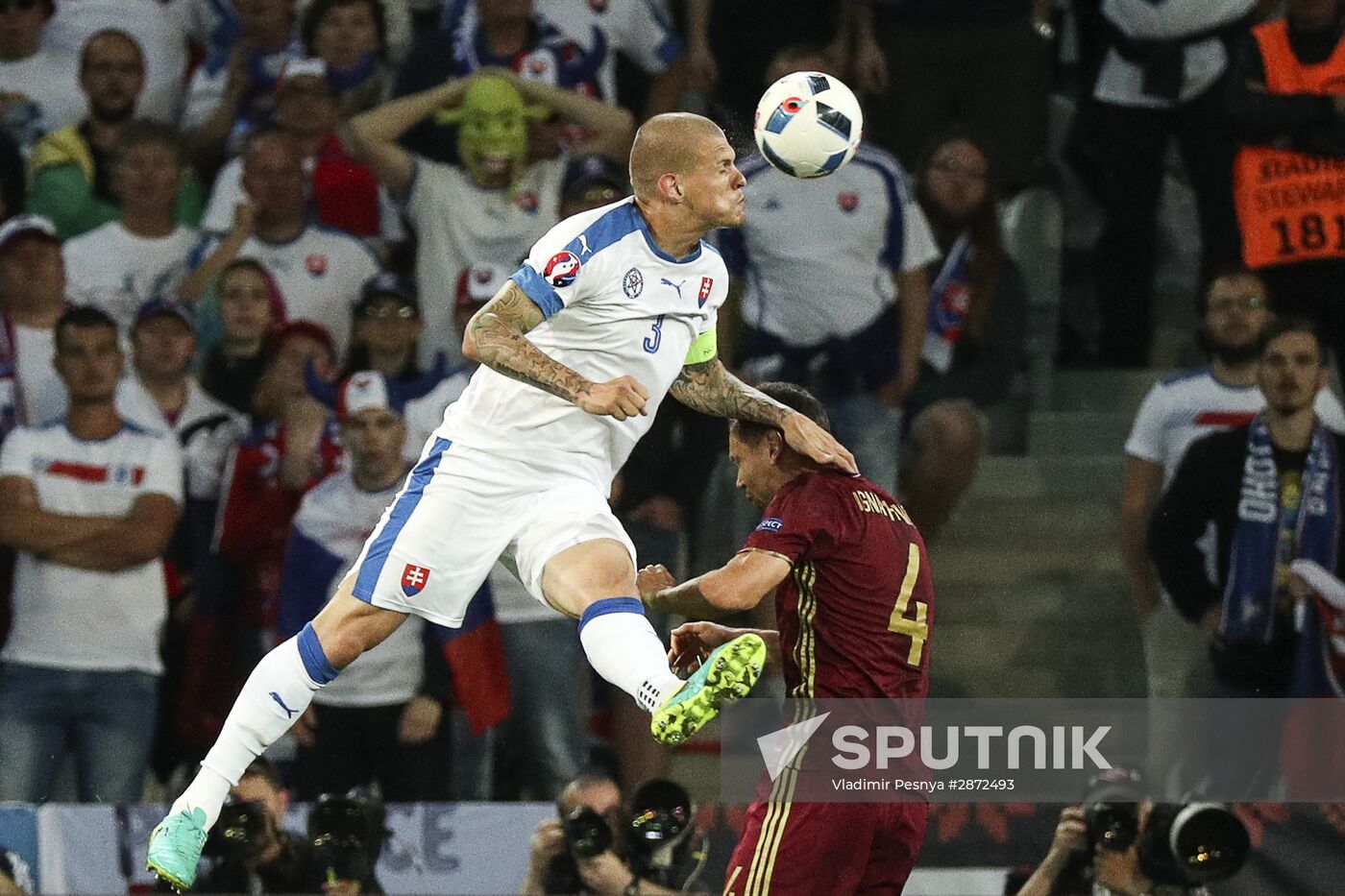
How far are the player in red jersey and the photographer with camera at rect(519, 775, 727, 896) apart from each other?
62.6 inches

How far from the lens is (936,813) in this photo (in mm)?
7648

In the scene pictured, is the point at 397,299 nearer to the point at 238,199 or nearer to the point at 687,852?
the point at 238,199

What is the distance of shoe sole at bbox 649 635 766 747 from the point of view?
200 inches

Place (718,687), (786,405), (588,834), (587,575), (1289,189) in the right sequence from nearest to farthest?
1. (718,687)
2. (587,575)
3. (786,405)
4. (588,834)
5. (1289,189)

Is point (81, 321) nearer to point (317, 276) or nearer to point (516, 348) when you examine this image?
point (317, 276)

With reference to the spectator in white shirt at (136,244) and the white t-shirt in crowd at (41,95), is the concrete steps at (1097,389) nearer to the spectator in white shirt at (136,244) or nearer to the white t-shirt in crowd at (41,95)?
the spectator in white shirt at (136,244)

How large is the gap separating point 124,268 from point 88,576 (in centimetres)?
149

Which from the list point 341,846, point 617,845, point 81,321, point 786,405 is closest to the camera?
point 786,405

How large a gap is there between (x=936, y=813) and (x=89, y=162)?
484 cm

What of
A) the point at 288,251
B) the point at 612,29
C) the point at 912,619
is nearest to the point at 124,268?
the point at 288,251

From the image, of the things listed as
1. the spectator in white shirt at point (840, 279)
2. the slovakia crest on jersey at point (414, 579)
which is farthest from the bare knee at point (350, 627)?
the spectator in white shirt at point (840, 279)

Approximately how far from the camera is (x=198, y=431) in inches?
350

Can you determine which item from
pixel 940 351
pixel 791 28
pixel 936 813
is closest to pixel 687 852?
pixel 936 813

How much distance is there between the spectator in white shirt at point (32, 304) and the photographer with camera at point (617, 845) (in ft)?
10.4
